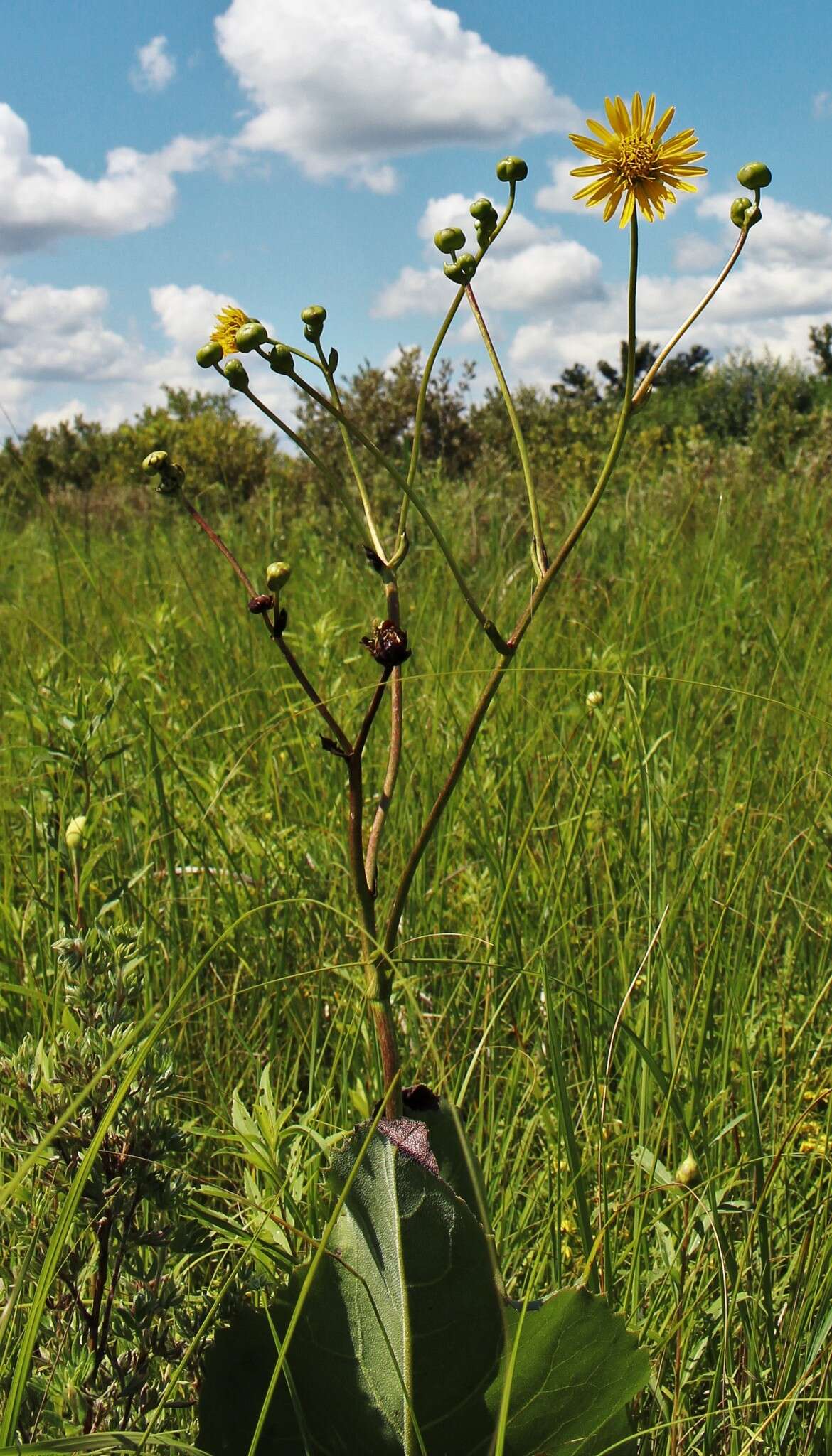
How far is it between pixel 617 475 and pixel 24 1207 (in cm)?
770

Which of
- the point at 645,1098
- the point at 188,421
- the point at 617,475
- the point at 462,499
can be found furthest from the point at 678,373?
the point at 645,1098

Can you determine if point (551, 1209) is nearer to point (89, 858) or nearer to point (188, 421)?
point (89, 858)

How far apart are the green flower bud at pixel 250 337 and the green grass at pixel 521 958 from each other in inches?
13.3

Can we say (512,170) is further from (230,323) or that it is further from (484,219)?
(230,323)

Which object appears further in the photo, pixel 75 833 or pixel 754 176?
pixel 75 833

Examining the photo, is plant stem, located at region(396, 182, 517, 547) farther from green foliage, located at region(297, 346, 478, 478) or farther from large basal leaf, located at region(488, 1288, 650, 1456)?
green foliage, located at region(297, 346, 478, 478)

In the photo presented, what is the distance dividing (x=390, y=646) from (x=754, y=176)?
53 centimetres

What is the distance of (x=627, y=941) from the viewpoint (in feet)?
5.36

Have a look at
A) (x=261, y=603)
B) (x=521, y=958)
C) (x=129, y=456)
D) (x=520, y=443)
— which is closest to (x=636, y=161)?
(x=520, y=443)

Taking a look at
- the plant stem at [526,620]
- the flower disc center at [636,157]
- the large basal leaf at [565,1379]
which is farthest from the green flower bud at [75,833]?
the flower disc center at [636,157]

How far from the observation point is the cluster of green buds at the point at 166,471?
96cm

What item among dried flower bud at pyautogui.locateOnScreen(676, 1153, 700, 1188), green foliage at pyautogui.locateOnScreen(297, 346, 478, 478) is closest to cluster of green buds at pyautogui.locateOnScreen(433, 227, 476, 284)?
dried flower bud at pyautogui.locateOnScreen(676, 1153, 700, 1188)

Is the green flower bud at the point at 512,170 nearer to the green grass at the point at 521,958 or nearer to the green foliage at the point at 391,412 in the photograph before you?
the green grass at the point at 521,958

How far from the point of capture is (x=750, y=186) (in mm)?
941
